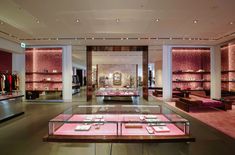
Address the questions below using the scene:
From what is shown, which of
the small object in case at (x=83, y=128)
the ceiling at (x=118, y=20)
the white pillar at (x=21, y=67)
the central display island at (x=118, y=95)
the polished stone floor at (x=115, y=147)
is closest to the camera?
the small object in case at (x=83, y=128)

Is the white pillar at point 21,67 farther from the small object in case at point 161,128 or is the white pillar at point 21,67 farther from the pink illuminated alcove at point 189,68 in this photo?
the small object in case at point 161,128

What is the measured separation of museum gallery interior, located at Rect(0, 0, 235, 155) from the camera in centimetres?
285

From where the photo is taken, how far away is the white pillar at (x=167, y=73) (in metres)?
11.1

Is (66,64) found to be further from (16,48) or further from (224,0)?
(224,0)

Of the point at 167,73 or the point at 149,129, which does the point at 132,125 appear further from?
the point at 167,73

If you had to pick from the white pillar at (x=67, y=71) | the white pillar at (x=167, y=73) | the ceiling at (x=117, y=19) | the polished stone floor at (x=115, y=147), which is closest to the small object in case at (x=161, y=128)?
the polished stone floor at (x=115, y=147)

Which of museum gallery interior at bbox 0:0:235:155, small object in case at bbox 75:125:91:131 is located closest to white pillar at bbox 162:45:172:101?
museum gallery interior at bbox 0:0:235:155

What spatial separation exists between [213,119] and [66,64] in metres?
8.49

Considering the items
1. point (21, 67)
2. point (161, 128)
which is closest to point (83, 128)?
point (161, 128)

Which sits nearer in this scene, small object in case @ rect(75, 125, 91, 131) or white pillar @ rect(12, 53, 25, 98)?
small object in case @ rect(75, 125, 91, 131)

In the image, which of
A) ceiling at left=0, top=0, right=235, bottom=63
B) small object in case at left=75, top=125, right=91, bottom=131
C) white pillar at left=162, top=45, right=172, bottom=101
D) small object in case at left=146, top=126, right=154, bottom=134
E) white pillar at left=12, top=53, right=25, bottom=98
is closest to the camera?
small object in case at left=146, top=126, right=154, bottom=134

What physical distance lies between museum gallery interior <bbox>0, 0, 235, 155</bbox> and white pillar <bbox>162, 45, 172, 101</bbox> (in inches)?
2.5

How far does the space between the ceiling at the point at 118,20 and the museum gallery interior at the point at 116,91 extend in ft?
0.10

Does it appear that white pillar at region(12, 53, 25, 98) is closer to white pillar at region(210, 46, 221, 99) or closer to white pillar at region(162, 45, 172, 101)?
white pillar at region(162, 45, 172, 101)
